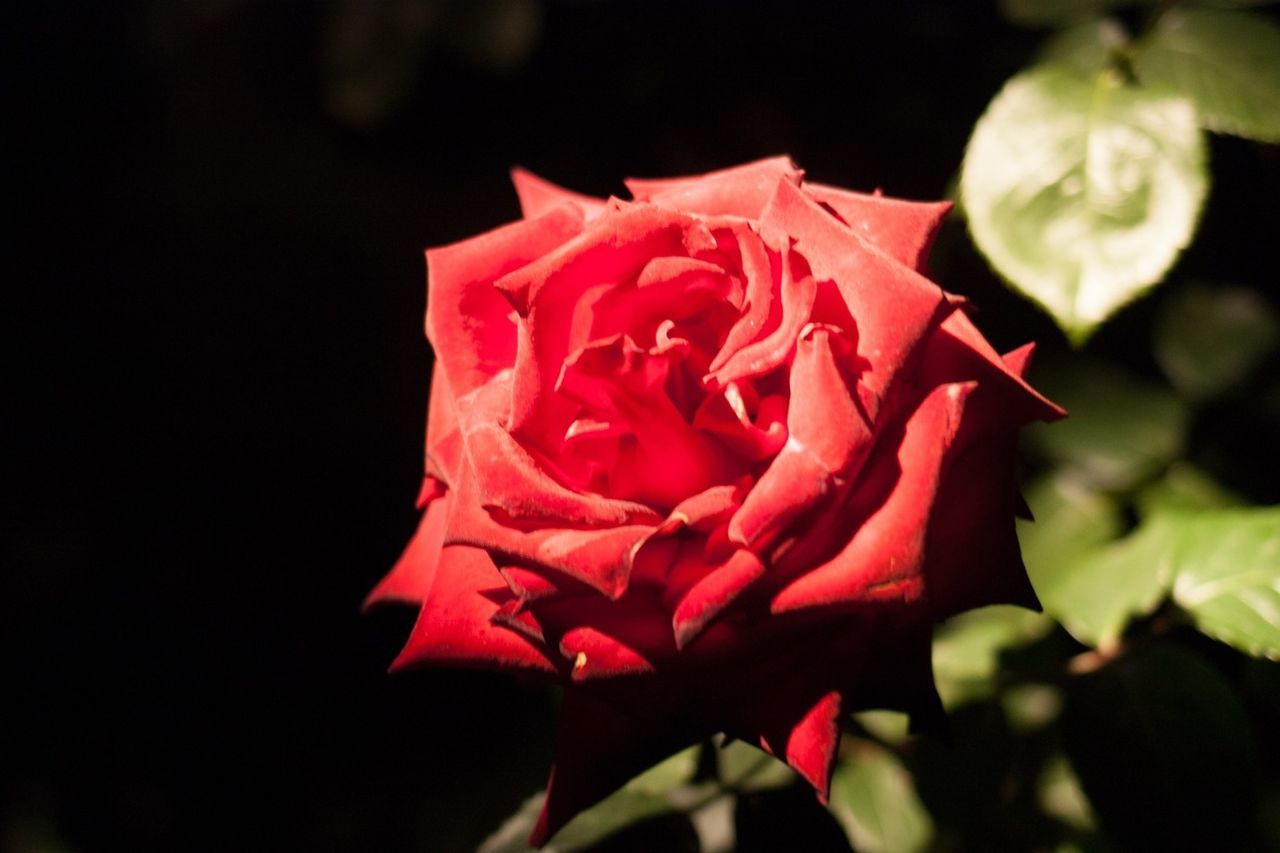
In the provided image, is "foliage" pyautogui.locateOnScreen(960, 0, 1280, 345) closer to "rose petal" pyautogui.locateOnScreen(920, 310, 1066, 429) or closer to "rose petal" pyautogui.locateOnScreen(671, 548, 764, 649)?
"rose petal" pyautogui.locateOnScreen(920, 310, 1066, 429)

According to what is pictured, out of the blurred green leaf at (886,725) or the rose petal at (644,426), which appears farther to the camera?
the blurred green leaf at (886,725)

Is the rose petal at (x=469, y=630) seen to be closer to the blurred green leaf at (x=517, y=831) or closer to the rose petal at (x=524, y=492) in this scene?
the rose petal at (x=524, y=492)

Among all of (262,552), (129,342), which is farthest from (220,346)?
(262,552)

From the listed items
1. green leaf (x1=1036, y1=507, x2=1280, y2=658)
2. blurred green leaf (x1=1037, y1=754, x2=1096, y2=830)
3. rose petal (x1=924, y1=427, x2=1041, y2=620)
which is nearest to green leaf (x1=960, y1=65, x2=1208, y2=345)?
rose petal (x1=924, y1=427, x2=1041, y2=620)

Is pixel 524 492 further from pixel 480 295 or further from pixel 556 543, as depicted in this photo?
pixel 480 295

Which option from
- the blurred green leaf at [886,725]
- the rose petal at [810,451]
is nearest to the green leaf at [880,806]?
the blurred green leaf at [886,725]

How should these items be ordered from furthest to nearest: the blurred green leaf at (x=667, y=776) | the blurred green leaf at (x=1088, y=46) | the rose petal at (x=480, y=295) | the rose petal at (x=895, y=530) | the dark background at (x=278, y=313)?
the dark background at (x=278, y=313) → the blurred green leaf at (x=667, y=776) → the blurred green leaf at (x=1088, y=46) → the rose petal at (x=480, y=295) → the rose petal at (x=895, y=530)
